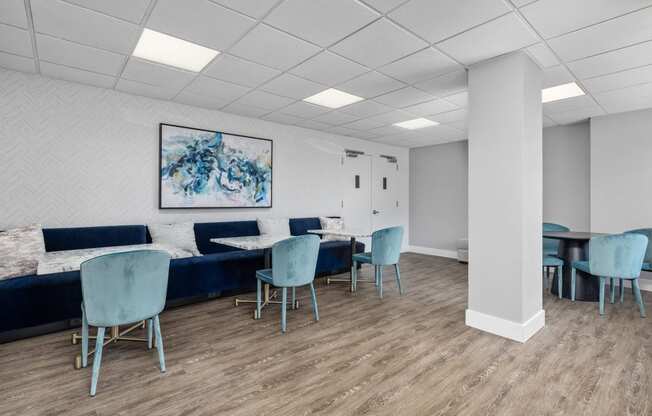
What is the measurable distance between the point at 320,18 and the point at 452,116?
3336 millimetres

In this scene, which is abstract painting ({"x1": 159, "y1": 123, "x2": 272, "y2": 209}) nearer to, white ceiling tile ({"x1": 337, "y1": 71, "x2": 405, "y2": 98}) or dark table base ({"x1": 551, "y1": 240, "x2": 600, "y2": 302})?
white ceiling tile ({"x1": 337, "y1": 71, "x2": 405, "y2": 98})

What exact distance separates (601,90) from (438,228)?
13.6ft

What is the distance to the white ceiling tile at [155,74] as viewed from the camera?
11.0 feet

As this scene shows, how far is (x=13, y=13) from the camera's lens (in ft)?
7.95

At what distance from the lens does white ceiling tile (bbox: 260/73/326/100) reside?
369cm

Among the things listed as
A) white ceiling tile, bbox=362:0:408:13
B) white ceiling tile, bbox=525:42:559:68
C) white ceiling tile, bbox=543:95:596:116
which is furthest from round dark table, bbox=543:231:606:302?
white ceiling tile, bbox=362:0:408:13

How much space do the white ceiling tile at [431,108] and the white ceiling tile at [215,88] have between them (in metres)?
2.38

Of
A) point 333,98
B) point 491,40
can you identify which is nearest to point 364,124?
point 333,98

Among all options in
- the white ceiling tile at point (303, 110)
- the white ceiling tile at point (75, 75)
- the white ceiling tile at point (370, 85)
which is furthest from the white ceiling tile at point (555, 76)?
the white ceiling tile at point (75, 75)

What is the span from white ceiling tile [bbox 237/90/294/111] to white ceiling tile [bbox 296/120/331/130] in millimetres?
917

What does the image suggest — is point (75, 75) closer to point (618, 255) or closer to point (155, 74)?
point (155, 74)

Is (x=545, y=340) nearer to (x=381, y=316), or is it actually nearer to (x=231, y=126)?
(x=381, y=316)

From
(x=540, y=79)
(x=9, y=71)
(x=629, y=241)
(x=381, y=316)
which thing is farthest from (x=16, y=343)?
(x=629, y=241)

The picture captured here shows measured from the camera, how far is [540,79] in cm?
318
